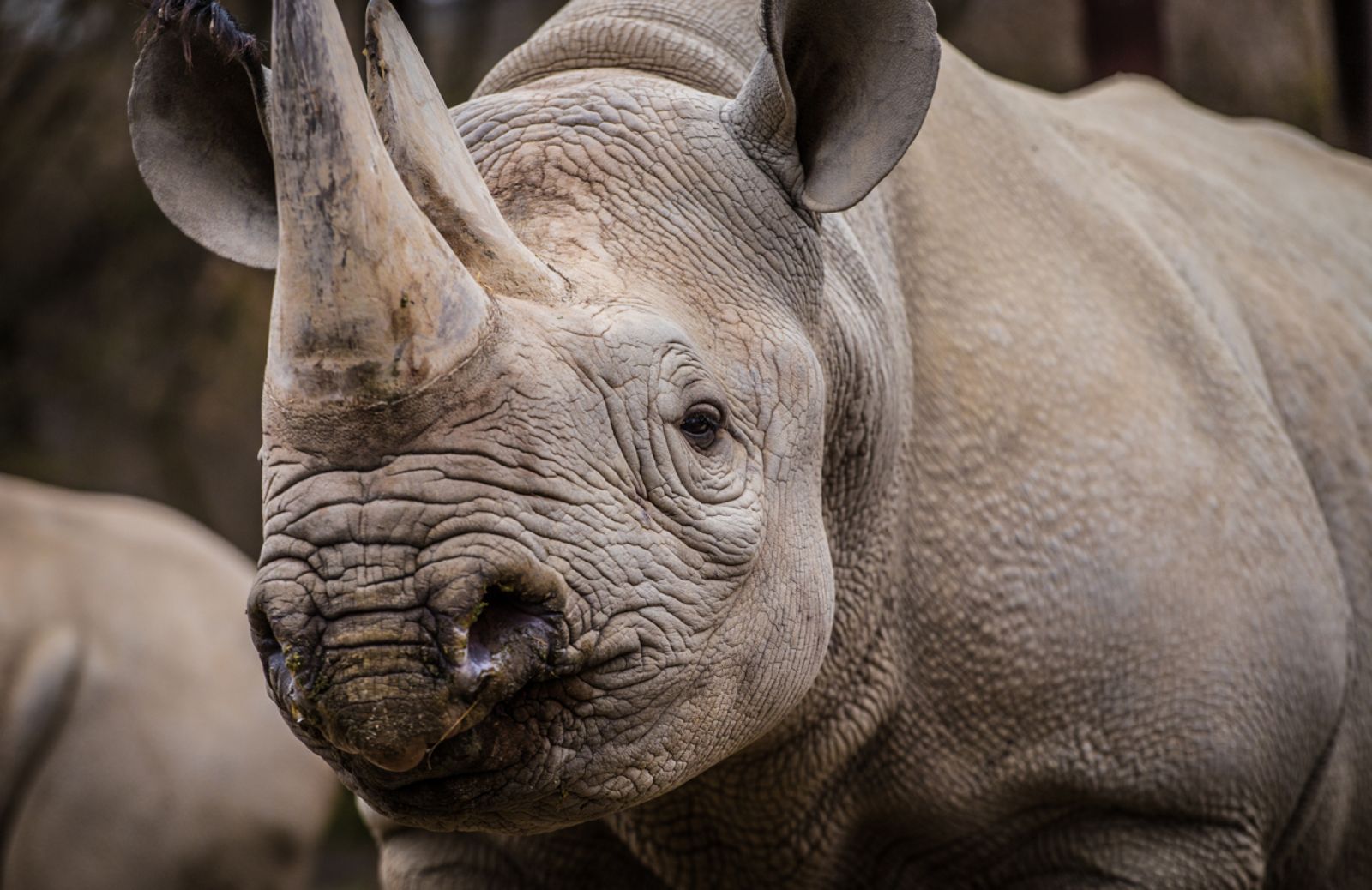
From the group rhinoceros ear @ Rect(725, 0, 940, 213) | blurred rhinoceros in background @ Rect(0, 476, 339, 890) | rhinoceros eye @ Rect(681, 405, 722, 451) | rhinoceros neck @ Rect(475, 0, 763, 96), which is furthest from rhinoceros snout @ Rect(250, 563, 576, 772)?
blurred rhinoceros in background @ Rect(0, 476, 339, 890)

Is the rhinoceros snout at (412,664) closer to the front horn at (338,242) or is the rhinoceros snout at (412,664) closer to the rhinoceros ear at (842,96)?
the front horn at (338,242)

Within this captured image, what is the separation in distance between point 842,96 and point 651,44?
457 millimetres

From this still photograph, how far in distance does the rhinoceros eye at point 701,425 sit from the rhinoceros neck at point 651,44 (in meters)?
0.91

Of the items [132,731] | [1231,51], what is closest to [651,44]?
[132,731]

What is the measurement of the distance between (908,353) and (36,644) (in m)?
4.26

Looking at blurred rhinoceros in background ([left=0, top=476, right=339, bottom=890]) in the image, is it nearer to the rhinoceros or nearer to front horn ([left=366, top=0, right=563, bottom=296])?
the rhinoceros

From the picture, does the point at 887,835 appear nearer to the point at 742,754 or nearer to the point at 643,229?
the point at 742,754

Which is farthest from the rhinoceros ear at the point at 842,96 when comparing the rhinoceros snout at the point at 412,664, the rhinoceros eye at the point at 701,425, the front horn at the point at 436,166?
the rhinoceros snout at the point at 412,664

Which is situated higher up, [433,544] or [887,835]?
[433,544]

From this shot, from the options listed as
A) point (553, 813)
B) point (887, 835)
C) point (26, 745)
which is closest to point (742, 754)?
point (887, 835)

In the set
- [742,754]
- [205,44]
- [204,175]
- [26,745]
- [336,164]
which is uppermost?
[336,164]

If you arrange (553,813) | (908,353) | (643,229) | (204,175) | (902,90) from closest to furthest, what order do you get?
1. (553,813)
2. (643,229)
3. (902,90)
4. (204,175)
5. (908,353)

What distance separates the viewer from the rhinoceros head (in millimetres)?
2037

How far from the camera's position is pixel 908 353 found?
10.7 feet
